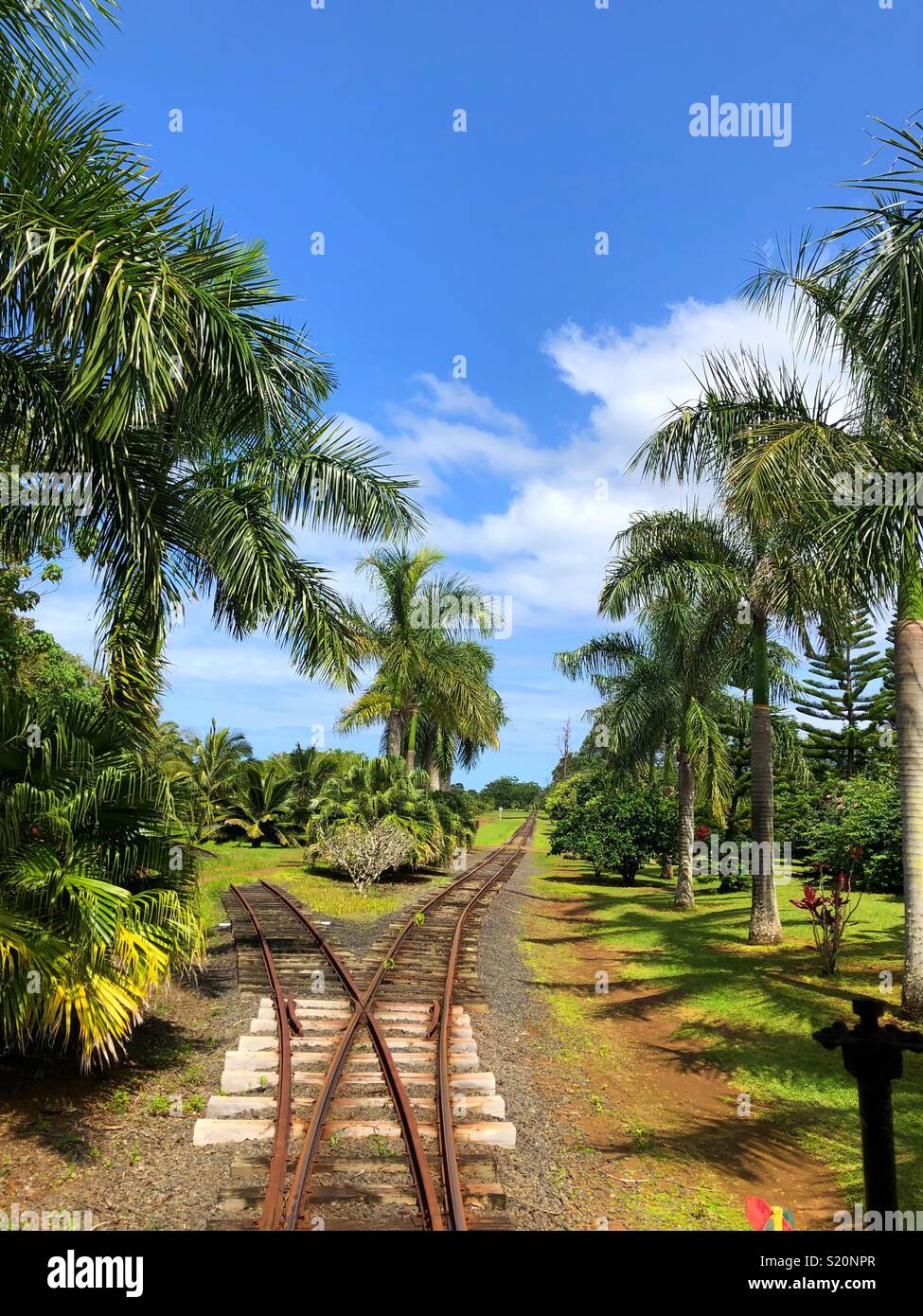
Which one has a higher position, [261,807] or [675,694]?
[675,694]

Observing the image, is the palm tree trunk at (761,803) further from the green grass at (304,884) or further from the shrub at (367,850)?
the shrub at (367,850)

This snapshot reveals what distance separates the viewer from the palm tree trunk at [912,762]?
29.2 ft

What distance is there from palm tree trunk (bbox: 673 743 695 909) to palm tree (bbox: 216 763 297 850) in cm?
1750

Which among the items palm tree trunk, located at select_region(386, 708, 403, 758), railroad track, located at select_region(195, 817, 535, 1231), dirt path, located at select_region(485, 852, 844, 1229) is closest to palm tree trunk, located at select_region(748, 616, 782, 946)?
dirt path, located at select_region(485, 852, 844, 1229)

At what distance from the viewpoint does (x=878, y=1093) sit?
3.13 m

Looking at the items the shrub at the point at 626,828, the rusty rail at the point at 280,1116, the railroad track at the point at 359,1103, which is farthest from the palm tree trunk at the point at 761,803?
the shrub at the point at 626,828

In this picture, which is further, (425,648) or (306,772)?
(306,772)

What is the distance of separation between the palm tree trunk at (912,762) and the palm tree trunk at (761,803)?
4479mm

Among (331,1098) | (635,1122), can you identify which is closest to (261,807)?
(331,1098)

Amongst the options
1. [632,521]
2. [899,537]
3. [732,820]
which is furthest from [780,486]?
[732,820]

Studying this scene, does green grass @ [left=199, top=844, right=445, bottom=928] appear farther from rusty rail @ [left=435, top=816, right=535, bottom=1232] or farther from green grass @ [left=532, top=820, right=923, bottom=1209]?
rusty rail @ [left=435, top=816, right=535, bottom=1232]

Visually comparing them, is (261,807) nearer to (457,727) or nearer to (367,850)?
(457,727)

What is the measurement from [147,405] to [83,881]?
3.45 metres

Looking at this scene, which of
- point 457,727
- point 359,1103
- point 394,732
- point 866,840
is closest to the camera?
point 359,1103
